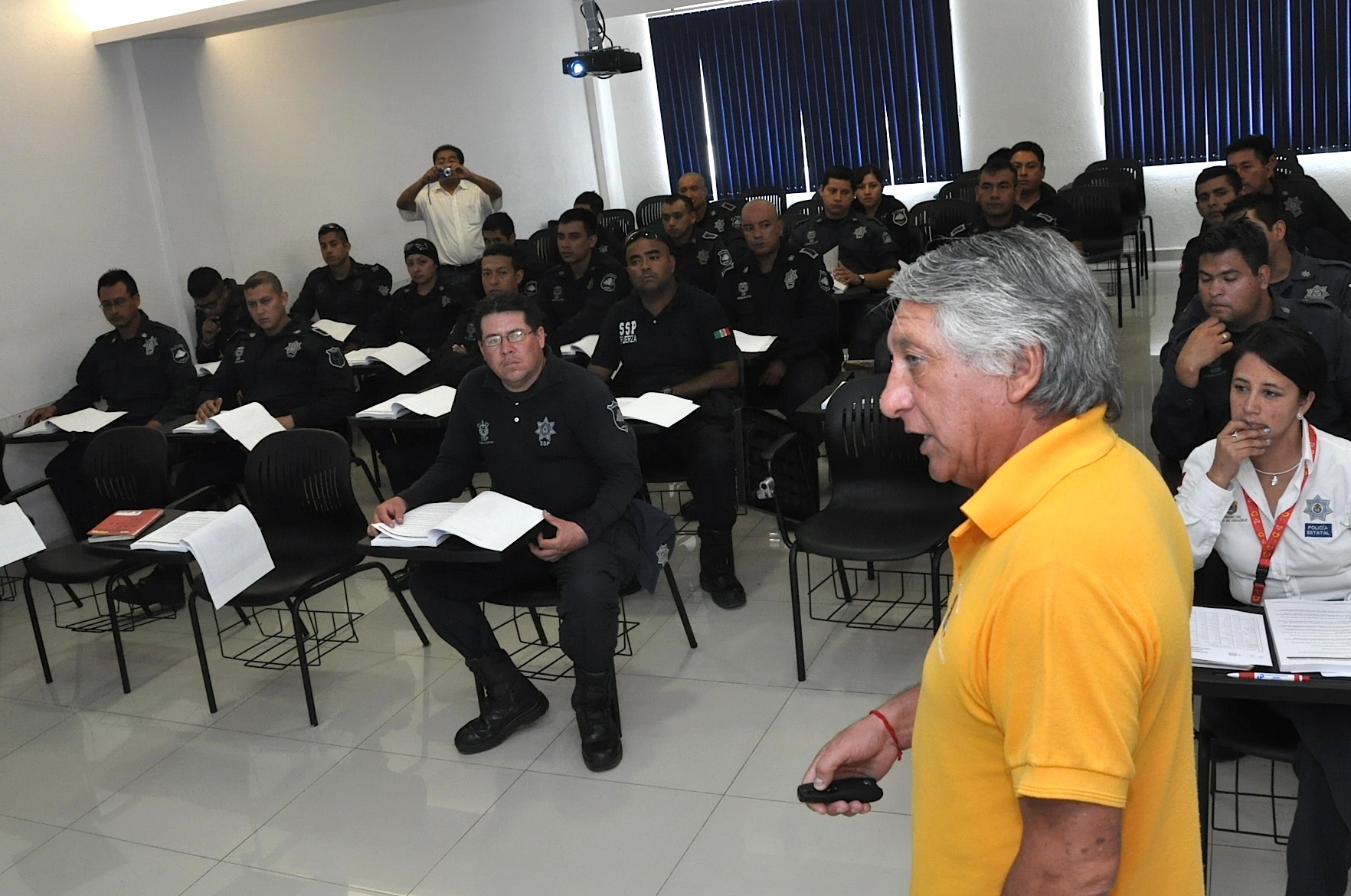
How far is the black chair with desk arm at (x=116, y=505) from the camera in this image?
13.8 ft

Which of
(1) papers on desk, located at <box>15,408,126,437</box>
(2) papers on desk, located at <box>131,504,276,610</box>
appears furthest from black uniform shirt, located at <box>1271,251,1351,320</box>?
(1) papers on desk, located at <box>15,408,126,437</box>

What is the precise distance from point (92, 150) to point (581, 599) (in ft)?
16.2

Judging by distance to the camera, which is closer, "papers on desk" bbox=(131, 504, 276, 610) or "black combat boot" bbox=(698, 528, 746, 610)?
"papers on desk" bbox=(131, 504, 276, 610)

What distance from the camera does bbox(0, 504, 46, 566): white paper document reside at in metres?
3.88

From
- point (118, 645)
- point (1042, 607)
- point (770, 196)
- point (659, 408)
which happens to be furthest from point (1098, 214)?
point (1042, 607)

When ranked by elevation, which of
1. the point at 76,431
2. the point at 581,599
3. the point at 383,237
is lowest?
the point at 581,599

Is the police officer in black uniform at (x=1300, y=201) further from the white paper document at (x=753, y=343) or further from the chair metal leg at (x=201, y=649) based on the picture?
the chair metal leg at (x=201, y=649)

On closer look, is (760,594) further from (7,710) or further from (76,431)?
(76,431)

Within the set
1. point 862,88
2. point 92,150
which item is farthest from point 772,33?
point 92,150

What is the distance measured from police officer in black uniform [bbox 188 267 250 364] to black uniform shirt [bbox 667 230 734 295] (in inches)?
103

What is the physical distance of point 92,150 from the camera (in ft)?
21.3

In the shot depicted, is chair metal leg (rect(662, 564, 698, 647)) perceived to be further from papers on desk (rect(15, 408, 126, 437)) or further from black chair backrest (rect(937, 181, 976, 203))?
black chair backrest (rect(937, 181, 976, 203))

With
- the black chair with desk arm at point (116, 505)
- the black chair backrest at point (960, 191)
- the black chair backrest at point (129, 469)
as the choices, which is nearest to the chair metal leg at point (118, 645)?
the black chair with desk arm at point (116, 505)

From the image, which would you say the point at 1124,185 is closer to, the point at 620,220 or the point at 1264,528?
the point at 620,220
